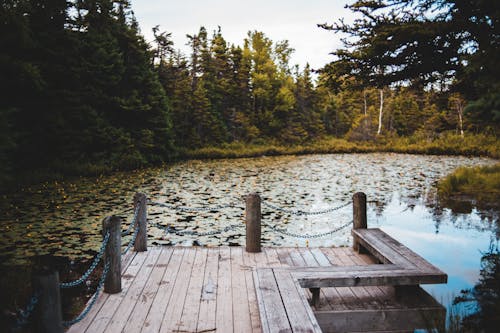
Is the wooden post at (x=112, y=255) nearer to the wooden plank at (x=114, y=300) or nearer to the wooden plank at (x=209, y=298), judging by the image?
the wooden plank at (x=114, y=300)

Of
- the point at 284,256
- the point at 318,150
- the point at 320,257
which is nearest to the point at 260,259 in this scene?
the point at 284,256

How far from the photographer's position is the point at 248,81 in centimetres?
3619

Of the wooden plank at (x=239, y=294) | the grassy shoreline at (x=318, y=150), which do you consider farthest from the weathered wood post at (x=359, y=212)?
the grassy shoreline at (x=318, y=150)

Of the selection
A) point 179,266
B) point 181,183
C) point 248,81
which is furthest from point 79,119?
point 248,81

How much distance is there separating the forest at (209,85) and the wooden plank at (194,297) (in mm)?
3391

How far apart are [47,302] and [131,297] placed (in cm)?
146

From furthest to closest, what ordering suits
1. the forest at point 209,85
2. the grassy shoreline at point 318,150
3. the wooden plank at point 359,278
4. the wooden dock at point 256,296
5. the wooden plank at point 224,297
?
the grassy shoreline at point 318,150 < the forest at point 209,85 < the wooden plank at point 359,278 < the wooden plank at point 224,297 < the wooden dock at point 256,296

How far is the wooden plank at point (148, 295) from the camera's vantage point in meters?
3.67

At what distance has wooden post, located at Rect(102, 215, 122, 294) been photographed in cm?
434

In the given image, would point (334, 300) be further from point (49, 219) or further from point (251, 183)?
point (251, 183)

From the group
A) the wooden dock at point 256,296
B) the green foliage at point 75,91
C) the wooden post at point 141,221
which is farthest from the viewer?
the green foliage at point 75,91

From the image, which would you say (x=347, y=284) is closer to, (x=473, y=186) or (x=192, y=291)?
(x=192, y=291)

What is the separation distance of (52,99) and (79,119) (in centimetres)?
145

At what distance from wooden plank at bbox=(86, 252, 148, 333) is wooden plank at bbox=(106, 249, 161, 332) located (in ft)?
0.15
